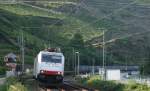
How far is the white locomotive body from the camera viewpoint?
50.9m

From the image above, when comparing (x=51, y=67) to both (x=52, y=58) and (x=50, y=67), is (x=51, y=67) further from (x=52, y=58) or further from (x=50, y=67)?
(x=52, y=58)

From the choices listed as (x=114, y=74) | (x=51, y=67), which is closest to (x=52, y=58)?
(x=51, y=67)

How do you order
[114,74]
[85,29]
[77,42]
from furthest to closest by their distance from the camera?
[85,29]
[77,42]
[114,74]

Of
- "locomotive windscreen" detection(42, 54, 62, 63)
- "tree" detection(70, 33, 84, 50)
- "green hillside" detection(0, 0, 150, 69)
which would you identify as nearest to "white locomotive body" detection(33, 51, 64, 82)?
"locomotive windscreen" detection(42, 54, 62, 63)

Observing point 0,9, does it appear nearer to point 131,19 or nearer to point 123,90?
point 131,19

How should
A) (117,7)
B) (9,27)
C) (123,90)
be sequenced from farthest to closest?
(9,27)
(117,7)
(123,90)

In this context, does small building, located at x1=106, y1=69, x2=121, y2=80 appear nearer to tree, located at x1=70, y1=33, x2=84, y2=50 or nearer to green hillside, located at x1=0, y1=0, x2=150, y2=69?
green hillside, located at x1=0, y1=0, x2=150, y2=69

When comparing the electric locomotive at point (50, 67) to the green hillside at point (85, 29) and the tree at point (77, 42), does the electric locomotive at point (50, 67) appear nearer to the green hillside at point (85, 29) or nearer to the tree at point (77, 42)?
the green hillside at point (85, 29)

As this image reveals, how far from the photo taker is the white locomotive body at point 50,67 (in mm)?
50938

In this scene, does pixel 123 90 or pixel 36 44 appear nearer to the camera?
pixel 123 90

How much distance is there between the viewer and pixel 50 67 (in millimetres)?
51344

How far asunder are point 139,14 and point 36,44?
104 ft

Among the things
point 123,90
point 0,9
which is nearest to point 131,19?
point 0,9

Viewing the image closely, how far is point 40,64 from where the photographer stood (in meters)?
51.6
